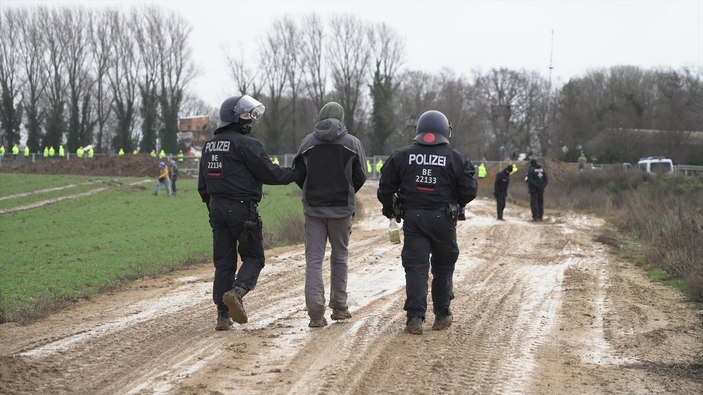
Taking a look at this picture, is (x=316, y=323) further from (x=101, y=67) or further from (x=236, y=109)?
(x=101, y=67)

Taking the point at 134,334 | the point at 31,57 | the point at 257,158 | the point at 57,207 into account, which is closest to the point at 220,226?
the point at 257,158

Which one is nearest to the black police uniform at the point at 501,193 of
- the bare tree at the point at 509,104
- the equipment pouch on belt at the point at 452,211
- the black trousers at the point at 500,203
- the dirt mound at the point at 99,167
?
the black trousers at the point at 500,203

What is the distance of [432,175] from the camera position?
8188 mm

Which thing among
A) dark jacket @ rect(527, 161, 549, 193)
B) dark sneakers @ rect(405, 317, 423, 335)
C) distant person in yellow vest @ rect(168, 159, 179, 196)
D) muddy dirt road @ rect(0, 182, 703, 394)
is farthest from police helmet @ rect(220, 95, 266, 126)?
distant person in yellow vest @ rect(168, 159, 179, 196)

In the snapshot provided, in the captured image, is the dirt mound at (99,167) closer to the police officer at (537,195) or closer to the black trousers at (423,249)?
the police officer at (537,195)

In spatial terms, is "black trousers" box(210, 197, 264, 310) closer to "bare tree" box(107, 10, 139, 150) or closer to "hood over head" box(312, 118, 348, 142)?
"hood over head" box(312, 118, 348, 142)

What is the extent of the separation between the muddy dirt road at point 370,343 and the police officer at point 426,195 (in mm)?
491

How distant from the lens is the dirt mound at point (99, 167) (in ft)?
204

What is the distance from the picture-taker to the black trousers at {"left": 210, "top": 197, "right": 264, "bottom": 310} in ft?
26.9

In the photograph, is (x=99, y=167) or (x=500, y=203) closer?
(x=500, y=203)

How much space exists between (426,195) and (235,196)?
1862 mm

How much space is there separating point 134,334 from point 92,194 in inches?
1525

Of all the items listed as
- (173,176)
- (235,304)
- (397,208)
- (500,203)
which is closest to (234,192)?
(235,304)

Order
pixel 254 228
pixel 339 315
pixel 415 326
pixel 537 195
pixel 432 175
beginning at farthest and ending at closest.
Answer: pixel 537 195
pixel 339 315
pixel 254 228
pixel 432 175
pixel 415 326
